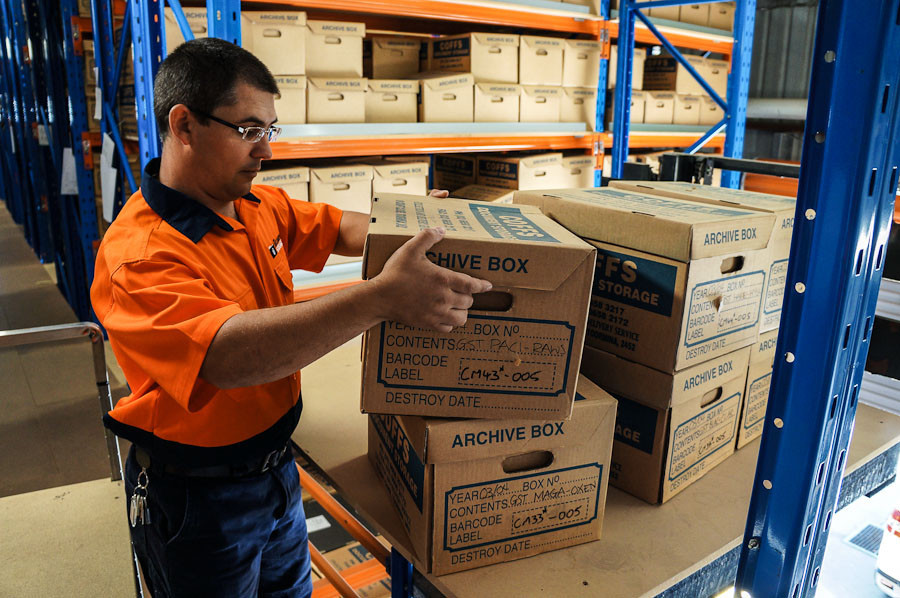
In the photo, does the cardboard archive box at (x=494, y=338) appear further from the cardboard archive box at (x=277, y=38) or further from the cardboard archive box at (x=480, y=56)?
the cardboard archive box at (x=480, y=56)

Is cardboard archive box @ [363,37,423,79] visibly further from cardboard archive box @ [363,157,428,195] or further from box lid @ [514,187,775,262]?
box lid @ [514,187,775,262]

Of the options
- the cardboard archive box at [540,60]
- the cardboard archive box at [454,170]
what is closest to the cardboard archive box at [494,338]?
the cardboard archive box at [540,60]

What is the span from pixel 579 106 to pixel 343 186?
1.73 meters

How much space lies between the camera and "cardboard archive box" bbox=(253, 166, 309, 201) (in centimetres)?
292

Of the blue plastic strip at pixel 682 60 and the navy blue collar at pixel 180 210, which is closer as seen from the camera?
the navy blue collar at pixel 180 210

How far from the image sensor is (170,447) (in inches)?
52.2

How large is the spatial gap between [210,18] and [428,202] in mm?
1430

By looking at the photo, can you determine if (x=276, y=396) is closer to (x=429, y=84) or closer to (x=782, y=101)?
(x=429, y=84)

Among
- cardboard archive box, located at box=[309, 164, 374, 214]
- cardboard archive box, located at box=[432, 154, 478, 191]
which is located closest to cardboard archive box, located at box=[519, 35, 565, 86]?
cardboard archive box, located at box=[432, 154, 478, 191]

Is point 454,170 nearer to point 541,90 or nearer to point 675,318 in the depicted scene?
point 541,90

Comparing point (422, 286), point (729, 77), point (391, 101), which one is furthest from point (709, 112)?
point (422, 286)

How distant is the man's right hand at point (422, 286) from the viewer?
3.20 ft

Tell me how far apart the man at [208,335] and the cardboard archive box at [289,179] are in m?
1.40

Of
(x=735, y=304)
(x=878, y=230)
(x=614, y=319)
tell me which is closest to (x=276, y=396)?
(x=614, y=319)
